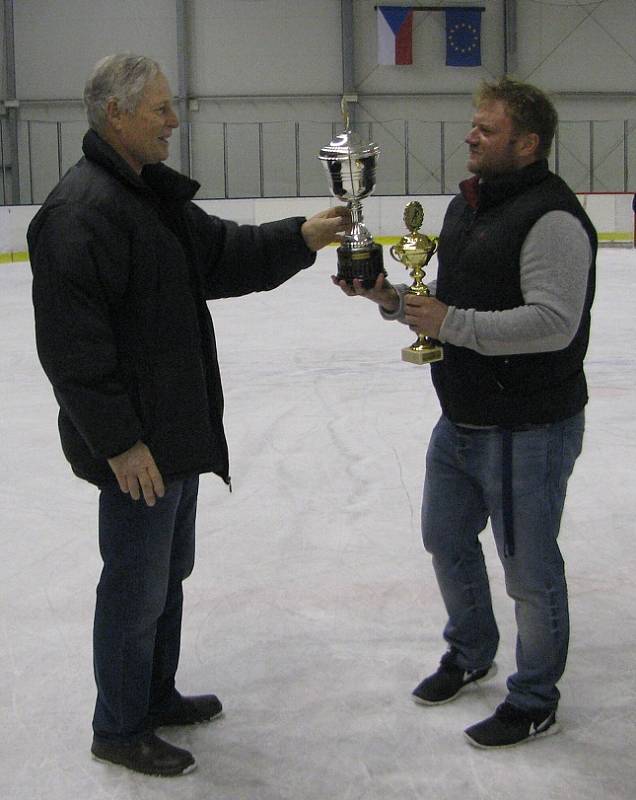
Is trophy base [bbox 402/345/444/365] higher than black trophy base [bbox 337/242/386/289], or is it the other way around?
black trophy base [bbox 337/242/386/289]

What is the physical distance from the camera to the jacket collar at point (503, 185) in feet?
8.03

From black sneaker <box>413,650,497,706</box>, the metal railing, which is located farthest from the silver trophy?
the metal railing

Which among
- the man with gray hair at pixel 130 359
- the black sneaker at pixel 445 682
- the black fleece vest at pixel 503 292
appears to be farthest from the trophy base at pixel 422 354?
the black sneaker at pixel 445 682

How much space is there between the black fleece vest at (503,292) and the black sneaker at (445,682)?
0.69 meters

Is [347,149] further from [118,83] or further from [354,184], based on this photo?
[118,83]

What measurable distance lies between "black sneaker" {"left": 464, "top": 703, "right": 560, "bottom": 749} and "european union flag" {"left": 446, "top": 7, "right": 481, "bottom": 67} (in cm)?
2078

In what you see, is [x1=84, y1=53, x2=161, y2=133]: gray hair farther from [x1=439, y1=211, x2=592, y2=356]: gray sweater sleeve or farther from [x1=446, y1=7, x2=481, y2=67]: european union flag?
[x1=446, y1=7, x2=481, y2=67]: european union flag

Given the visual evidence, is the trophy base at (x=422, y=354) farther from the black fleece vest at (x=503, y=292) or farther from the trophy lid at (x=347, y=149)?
the trophy lid at (x=347, y=149)

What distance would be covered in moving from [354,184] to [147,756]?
1452 millimetres

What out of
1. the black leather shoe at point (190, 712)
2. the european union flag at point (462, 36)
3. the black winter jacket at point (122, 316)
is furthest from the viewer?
the european union flag at point (462, 36)

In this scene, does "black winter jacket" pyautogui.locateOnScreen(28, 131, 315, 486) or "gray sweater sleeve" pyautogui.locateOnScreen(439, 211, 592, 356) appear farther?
"gray sweater sleeve" pyautogui.locateOnScreen(439, 211, 592, 356)

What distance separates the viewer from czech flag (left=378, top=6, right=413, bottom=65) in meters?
21.6

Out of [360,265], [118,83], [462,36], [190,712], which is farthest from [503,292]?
[462,36]

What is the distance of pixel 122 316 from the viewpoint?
235 centimetres
